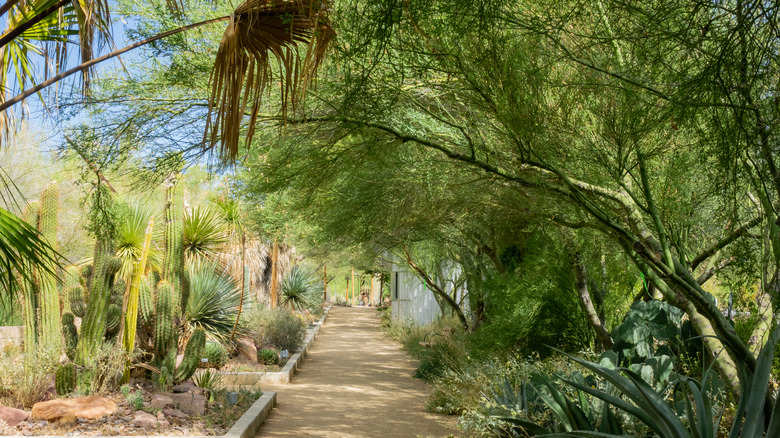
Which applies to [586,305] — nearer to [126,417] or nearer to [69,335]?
[126,417]

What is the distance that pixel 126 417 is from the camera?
8.47 meters

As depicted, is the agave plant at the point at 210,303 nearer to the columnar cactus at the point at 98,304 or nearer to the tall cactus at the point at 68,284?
the tall cactus at the point at 68,284

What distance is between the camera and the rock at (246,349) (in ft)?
54.2

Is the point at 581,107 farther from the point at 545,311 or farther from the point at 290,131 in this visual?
the point at 545,311

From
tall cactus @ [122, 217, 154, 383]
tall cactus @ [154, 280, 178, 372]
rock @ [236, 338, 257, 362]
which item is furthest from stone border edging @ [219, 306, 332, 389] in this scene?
Answer: tall cactus @ [122, 217, 154, 383]

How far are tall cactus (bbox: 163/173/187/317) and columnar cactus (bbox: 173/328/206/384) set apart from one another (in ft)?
2.25

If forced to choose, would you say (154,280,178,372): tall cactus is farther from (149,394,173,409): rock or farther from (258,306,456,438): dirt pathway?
(258,306,456,438): dirt pathway

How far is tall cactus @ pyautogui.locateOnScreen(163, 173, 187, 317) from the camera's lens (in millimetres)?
11227

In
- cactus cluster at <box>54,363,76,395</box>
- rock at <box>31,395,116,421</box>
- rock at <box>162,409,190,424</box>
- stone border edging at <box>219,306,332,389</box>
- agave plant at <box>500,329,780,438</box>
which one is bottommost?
stone border edging at <box>219,306,332,389</box>

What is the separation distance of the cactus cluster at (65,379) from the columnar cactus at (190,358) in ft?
5.55

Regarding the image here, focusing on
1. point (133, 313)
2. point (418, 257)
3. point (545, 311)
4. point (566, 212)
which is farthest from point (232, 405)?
point (418, 257)

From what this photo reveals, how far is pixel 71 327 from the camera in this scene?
1049cm

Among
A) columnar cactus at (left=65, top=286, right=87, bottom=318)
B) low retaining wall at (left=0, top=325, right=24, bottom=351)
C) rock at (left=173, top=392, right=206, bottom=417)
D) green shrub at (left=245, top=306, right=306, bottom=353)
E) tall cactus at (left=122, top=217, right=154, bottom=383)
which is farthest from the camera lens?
green shrub at (left=245, top=306, right=306, bottom=353)

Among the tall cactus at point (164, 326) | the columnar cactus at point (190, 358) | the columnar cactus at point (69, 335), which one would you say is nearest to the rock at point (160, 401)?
the columnar cactus at point (190, 358)
